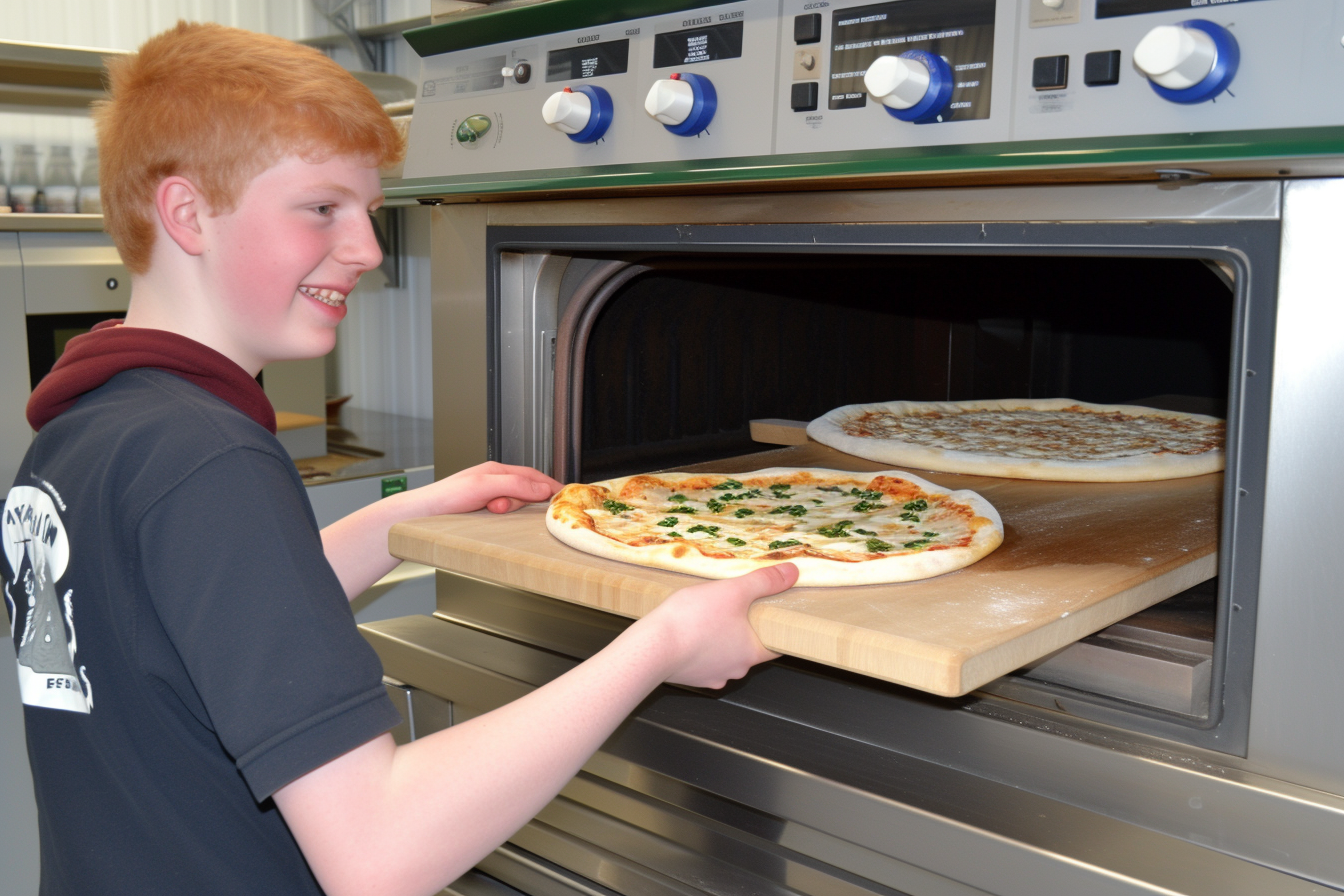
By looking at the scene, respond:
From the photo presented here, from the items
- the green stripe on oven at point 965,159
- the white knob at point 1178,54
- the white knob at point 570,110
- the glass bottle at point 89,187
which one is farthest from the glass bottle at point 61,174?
the white knob at point 1178,54

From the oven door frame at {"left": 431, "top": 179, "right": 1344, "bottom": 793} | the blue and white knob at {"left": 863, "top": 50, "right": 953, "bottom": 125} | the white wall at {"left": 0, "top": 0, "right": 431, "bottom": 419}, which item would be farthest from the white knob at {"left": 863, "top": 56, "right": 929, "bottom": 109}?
the white wall at {"left": 0, "top": 0, "right": 431, "bottom": 419}

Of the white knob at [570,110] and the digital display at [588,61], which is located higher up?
the digital display at [588,61]

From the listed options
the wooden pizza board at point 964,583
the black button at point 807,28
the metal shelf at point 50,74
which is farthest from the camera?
the metal shelf at point 50,74

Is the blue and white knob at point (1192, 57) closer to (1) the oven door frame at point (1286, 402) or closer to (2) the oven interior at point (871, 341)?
(1) the oven door frame at point (1286, 402)

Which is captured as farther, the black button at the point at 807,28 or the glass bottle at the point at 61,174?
the glass bottle at the point at 61,174

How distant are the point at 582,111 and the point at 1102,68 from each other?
0.54 metres

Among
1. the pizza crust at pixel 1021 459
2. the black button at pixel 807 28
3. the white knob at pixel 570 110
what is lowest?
the pizza crust at pixel 1021 459

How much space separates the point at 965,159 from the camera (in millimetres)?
884

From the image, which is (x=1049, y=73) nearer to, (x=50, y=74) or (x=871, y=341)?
(x=871, y=341)

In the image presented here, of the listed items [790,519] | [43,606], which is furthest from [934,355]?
[43,606]

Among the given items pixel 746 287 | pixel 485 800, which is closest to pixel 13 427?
pixel 746 287

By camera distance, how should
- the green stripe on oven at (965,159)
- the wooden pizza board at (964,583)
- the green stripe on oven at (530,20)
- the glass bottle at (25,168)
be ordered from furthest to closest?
the glass bottle at (25,168) < the green stripe on oven at (530,20) < the wooden pizza board at (964,583) < the green stripe on oven at (965,159)

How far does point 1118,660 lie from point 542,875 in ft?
2.45

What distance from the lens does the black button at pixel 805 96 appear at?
1009 mm
